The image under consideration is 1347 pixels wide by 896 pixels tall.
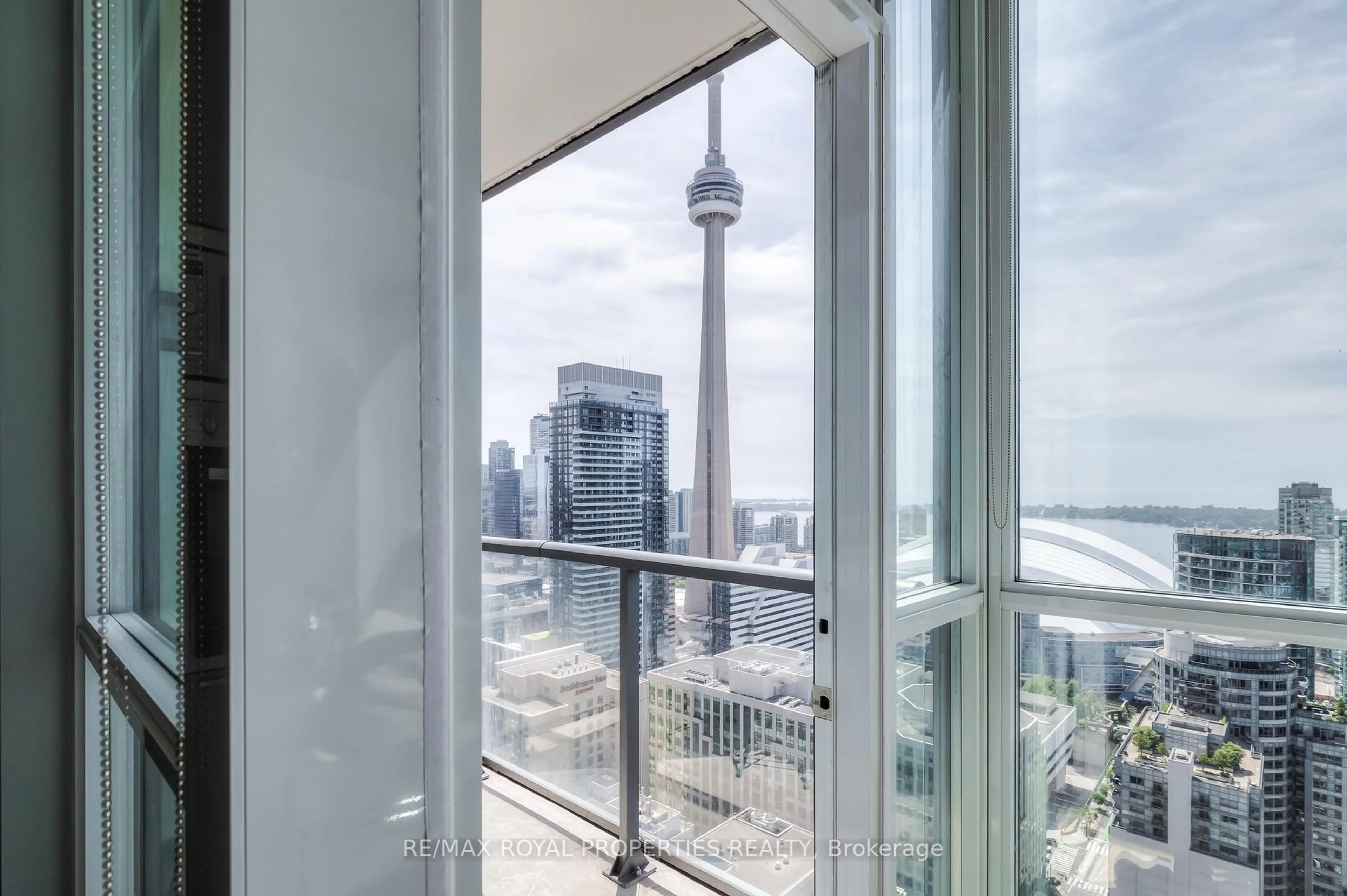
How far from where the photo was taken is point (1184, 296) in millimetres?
1367

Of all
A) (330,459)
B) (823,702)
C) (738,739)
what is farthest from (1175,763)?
(330,459)

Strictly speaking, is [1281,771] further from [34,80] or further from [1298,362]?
[34,80]

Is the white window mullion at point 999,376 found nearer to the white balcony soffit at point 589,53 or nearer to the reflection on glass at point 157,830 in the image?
the white balcony soffit at point 589,53

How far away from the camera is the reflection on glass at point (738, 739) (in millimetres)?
Result: 1775

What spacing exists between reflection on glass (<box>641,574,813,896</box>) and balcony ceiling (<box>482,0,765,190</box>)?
150 centimetres

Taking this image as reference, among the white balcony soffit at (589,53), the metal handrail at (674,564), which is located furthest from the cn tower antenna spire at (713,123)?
the metal handrail at (674,564)

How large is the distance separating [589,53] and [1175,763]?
2303 millimetres

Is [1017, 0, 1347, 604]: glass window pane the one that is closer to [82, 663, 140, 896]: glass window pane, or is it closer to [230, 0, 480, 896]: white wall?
[230, 0, 480, 896]: white wall

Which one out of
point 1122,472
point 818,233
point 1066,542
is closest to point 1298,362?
point 1122,472

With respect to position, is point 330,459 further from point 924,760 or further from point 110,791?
point 924,760

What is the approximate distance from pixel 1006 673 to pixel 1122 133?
122cm

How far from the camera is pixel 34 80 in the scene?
412 mm

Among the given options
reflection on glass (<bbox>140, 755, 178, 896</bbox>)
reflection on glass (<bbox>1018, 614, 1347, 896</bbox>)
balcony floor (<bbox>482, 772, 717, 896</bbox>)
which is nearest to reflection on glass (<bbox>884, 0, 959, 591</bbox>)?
reflection on glass (<bbox>1018, 614, 1347, 896</bbox>)

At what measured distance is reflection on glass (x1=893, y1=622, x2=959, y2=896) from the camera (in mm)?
1337
